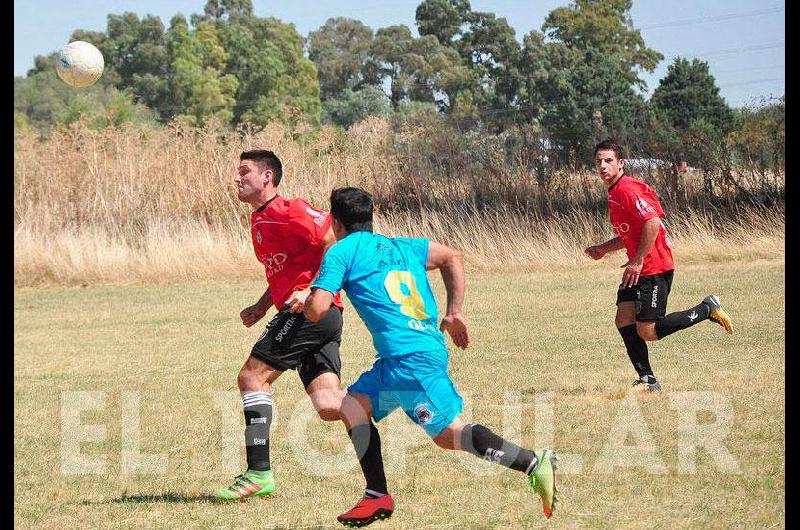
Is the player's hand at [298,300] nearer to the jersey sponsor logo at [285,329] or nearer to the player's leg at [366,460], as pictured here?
the jersey sponsor logo at [285,329]

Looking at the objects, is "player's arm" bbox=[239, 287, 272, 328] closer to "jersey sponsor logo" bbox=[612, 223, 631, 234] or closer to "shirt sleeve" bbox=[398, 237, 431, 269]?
"shirt sleeve" bbox=[398, 237, 431, 269]

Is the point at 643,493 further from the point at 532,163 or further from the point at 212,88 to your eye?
the point at 212,88

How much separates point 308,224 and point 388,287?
3.86 ft

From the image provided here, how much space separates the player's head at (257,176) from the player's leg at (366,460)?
1507 millimetres

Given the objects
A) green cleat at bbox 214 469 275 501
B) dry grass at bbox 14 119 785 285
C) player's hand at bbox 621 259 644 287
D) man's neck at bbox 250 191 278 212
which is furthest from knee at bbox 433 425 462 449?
dry grass at bbox 14 119 785 285

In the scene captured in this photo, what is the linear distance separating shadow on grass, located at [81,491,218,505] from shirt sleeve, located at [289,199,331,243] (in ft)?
4.80

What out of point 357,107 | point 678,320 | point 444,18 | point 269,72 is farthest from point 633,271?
point 444,18

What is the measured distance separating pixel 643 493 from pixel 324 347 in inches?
70.8

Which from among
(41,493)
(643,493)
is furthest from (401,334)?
(41,493)

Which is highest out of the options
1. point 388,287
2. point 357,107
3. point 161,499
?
point 357,107

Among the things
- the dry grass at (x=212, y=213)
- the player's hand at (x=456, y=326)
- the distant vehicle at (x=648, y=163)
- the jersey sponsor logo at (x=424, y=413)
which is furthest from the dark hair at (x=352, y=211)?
the distant vehicle at (x=648, y=163)

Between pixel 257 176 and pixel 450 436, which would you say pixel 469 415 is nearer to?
pixel 257 176

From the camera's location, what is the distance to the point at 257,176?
613cm

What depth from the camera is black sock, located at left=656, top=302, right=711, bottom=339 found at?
27.2 feet
